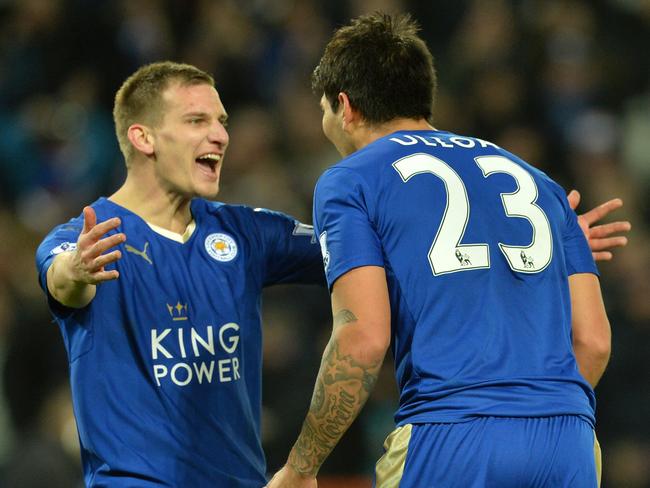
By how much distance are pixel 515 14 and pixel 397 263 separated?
26.2 feet

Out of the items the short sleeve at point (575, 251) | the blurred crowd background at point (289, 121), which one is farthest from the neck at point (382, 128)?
the blurred crowd background at point (289, 121)

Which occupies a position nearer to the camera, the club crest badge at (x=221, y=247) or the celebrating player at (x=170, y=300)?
the celebrating player at (x=170, y=300)

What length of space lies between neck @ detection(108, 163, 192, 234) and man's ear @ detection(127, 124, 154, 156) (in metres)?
0.10

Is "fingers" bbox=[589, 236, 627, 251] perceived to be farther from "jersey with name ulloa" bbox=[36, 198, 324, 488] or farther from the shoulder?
"jersey with name ulloa" bbox=[36, 198, 324, 488]

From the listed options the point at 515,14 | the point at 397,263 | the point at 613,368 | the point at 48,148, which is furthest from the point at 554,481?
the point at 515,14

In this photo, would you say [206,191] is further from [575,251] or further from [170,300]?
[575,251]

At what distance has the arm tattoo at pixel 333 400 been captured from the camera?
11.8 feet

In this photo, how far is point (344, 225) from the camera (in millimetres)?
3680

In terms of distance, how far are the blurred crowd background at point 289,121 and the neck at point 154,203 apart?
320 cm

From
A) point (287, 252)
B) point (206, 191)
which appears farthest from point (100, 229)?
point (287, 252)

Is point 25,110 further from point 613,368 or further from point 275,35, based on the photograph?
point 613,368

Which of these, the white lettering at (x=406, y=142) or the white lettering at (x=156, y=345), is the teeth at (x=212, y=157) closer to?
the white lettering at (x=156, y=345)

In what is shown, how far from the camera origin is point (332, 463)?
752 centimetres

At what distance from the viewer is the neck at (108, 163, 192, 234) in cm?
466
